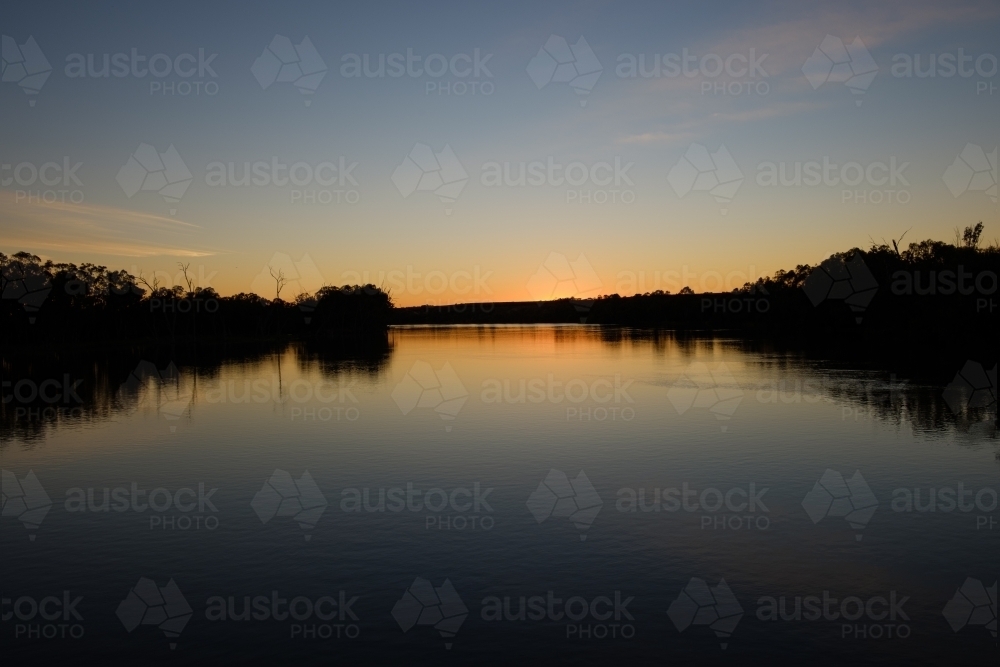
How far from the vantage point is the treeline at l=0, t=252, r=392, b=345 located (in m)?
74.2

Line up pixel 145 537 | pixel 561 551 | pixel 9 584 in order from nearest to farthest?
pixel 9 584 < pixel 561 551 < pixel 145 537

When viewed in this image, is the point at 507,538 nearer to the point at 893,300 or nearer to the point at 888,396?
the point at 888,396

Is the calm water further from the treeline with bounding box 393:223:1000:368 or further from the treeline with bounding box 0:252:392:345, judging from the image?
the treeline with bounding box 0:252:392:345

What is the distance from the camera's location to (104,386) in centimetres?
3834

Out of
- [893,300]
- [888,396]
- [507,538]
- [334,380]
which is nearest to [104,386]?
[334,380]

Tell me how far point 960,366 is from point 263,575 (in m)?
43.9

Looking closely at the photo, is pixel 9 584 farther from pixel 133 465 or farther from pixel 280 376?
pixel 280 376

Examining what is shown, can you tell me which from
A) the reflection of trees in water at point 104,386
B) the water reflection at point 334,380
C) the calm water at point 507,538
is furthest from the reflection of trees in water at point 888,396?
the reflection of trees in water at point 104,386

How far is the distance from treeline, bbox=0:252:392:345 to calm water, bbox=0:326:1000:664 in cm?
5811

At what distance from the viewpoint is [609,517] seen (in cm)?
1288

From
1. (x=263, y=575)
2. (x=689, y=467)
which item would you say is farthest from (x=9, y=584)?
(x=689, y=467)

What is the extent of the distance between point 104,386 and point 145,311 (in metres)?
65.9

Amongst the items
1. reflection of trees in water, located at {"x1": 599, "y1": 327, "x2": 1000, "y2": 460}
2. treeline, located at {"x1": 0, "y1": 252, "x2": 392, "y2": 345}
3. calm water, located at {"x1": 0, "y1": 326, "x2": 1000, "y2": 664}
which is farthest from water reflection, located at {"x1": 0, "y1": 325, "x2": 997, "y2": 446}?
treeline, located at {"x1": 0, "y1": 252, "x2": 392, "y2": 345}

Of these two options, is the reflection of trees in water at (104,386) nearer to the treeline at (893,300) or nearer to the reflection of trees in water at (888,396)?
the reflection of trees in water at (888,396)
